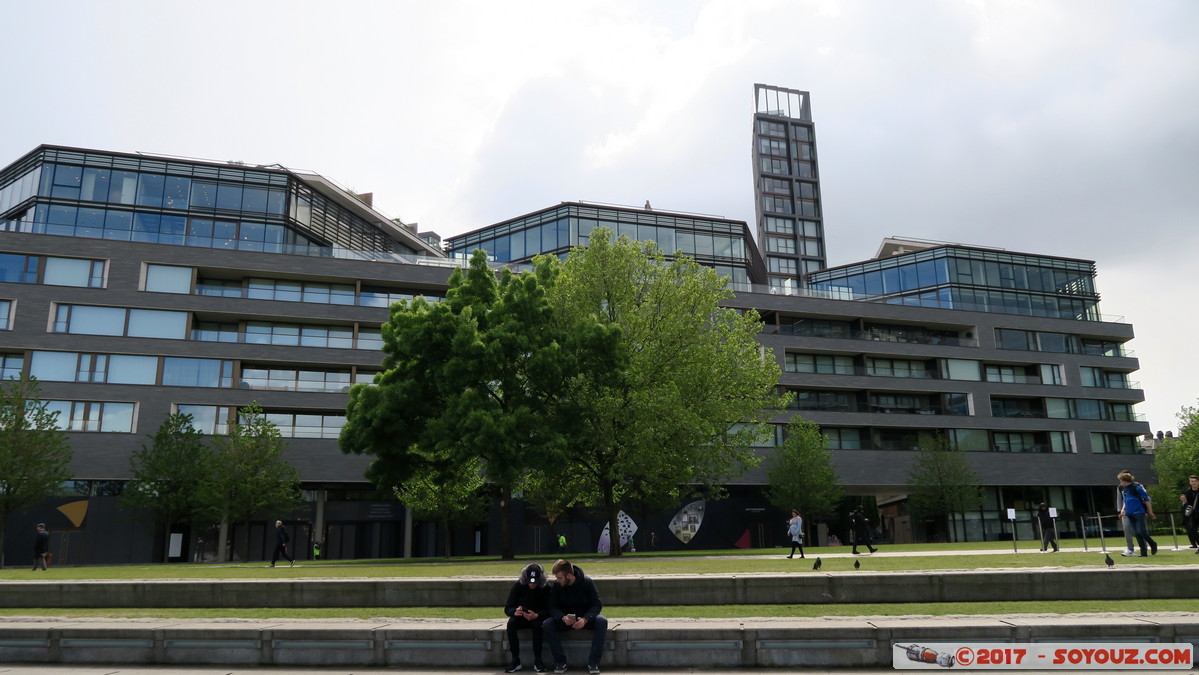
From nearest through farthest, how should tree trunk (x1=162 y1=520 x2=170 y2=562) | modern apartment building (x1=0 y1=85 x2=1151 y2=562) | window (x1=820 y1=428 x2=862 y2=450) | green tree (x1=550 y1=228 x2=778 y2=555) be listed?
green tree (x1=550 y1=228 x2=778 y2=555) → tree trunk (x1=162 y1=520 x2=170 y2=562) → modern apartment building (x1=0 y1=85 x2=1151 y2=562) → window (x1=820 y1=428 x2=862 y2=450)

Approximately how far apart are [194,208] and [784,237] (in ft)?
211

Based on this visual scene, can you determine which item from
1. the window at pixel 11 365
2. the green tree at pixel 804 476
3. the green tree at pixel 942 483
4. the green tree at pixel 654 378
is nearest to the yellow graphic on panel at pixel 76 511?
the window at pixel 11 365

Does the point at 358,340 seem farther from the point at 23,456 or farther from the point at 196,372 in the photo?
the point at 23,456

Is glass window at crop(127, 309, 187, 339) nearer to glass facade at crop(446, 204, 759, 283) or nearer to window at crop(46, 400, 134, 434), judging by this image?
window at crop(46, 400, 134, 434)

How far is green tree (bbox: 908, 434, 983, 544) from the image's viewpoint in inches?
2169

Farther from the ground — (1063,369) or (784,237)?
(784,237)

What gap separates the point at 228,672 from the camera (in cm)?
1129

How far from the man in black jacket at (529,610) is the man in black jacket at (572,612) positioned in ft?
0.49

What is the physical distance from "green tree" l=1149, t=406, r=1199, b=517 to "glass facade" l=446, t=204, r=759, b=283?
30907 millimetres

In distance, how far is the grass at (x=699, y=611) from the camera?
1219 cm

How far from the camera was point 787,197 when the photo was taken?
99.3 meters

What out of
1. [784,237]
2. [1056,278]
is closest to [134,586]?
[1056,278]

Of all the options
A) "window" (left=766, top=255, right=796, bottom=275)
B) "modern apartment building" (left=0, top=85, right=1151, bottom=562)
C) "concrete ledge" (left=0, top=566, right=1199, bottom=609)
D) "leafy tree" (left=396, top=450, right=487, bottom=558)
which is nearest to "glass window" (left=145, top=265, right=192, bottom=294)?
"modern apartment building" (left=0, top=85, right=1151, bottom=562)

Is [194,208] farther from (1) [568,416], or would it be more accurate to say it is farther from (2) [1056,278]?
(2) [1056,278]
